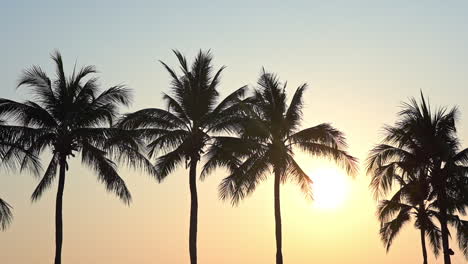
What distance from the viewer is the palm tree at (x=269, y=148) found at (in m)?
46.4

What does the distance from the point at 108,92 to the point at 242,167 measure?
324 inches

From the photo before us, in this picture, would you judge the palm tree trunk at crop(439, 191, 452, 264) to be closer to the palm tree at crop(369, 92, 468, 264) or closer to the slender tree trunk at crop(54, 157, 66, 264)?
the palm tree at crop(369, 92, 468, 264)

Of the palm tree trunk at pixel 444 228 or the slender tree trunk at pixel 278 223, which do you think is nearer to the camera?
the palm tree trunk at pixel 444 228

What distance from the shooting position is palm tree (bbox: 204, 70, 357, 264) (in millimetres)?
46406

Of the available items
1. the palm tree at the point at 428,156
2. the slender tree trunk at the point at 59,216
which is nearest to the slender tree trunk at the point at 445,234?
the palm tree at the point at 428,156

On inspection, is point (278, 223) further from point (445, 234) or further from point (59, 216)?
point (59, 216)

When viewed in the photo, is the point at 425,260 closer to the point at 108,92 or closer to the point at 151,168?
the point at 151,168

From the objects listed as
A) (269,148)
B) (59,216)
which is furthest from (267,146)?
(59,216)

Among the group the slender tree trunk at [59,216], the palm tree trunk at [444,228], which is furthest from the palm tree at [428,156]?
the slender tree trunk at [59,216]

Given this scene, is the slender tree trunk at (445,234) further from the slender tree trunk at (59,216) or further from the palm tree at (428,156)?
the slender tree trunk at (59,216)

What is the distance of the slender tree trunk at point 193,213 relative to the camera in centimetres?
4581

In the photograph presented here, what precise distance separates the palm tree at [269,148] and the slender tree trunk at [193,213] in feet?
3.42

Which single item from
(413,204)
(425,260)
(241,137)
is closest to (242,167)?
(241,137)

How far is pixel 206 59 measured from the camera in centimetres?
4747
